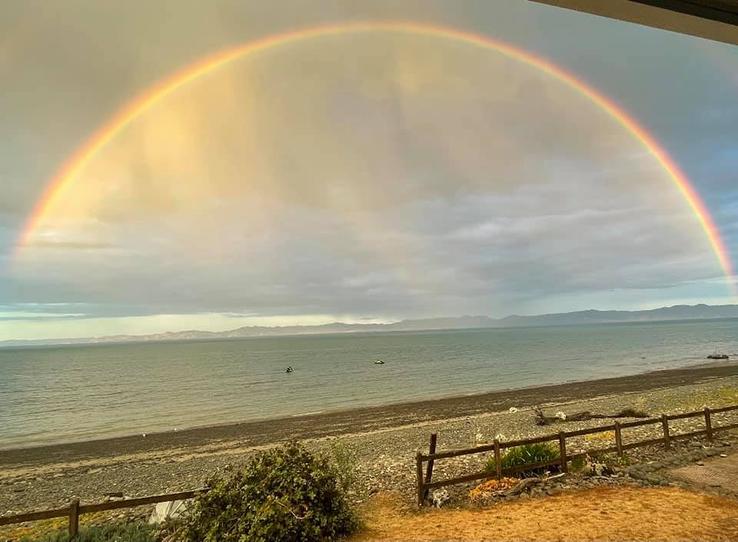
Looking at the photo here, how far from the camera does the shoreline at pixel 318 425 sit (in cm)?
2752

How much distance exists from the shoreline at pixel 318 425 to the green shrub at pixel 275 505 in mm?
19523

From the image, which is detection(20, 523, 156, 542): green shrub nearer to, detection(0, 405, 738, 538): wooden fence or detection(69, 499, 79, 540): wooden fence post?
detection(69, 499, 79, 540): wooden fence post

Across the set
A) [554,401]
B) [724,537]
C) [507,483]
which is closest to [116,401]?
[554,401]

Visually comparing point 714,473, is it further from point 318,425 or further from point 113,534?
point 318,425

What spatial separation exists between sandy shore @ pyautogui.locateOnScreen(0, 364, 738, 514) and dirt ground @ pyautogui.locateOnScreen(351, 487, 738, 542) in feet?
11.2

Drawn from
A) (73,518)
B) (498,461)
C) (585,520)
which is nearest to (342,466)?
(498,461)

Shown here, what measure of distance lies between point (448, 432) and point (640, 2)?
2343 cm

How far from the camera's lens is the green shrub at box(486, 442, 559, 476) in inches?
418

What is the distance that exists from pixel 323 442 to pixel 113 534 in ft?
57.0

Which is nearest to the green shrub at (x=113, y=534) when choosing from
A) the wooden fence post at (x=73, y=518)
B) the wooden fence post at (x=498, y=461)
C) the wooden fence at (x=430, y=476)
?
the wooden fence post at (x=73, y=518)

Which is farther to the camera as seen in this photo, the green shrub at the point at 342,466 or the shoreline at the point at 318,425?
the shoreline at the point at 318,425

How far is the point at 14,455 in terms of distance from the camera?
92.7 feet

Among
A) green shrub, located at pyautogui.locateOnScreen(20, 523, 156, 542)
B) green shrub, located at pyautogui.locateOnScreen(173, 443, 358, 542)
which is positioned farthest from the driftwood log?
green shrub, located at pyautogui.locateOnScreen(20, 523, 156, 542)

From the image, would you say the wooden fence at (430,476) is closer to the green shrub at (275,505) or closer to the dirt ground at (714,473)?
the green shrub at (275,505)
